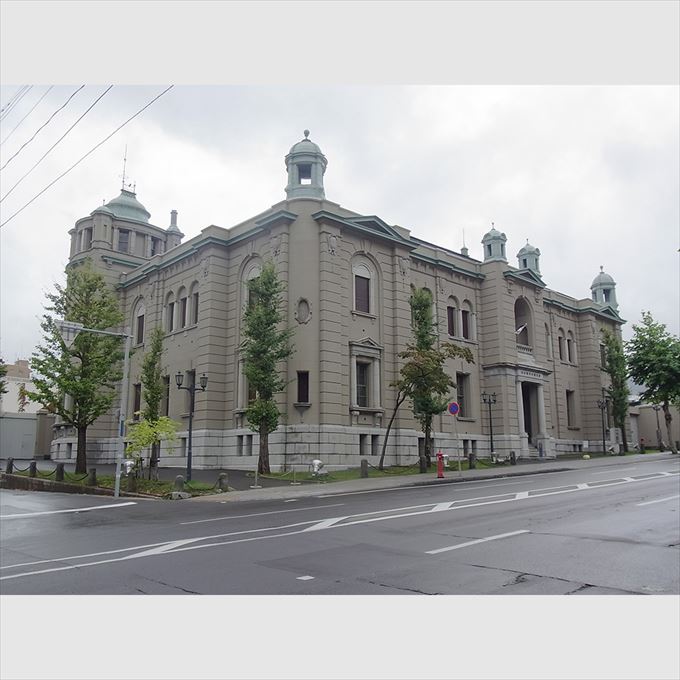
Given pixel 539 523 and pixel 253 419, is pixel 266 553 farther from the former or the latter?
pixel 253 419

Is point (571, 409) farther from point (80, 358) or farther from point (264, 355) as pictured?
point (80, 358)

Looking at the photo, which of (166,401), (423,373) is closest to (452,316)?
(423,373)

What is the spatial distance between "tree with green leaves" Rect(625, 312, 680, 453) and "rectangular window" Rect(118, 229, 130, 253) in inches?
1590

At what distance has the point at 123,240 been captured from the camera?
4734cm

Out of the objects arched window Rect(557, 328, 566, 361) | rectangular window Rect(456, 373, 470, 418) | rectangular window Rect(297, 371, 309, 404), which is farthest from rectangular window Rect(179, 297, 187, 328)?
arched window Rect(557, 328, 566, 361)

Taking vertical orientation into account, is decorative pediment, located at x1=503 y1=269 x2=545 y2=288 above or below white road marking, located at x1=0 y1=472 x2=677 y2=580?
above

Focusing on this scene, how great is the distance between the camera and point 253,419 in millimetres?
26953

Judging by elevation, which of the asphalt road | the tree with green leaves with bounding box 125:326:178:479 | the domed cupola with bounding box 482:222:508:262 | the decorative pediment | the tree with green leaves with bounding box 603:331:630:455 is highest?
the domed cupola with bounding box 482:222:508:262

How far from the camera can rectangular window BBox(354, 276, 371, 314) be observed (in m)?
34.0

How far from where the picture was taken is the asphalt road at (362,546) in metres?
7.84

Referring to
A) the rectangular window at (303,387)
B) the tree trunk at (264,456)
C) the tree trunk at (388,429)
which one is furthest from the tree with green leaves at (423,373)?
the tree trunk at (264,456)

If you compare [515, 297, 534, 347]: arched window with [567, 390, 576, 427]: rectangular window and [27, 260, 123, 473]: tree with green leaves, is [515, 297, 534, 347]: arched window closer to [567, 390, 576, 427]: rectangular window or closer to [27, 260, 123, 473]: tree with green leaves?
[567, 390, 576, 427]: rectangular window

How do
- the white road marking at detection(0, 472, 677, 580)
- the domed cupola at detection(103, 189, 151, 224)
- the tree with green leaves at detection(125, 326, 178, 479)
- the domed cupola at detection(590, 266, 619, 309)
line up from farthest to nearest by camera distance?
the domed cupola at detection(590, 266, 619, 309), the domed cupola at detection(103, 189, 151, 224), the tree with green leaves at detection(125, 326, 178, 479), the white road marking at detection(0, 472, 677, 580)

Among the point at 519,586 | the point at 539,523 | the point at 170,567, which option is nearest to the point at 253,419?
the point at 539,523
